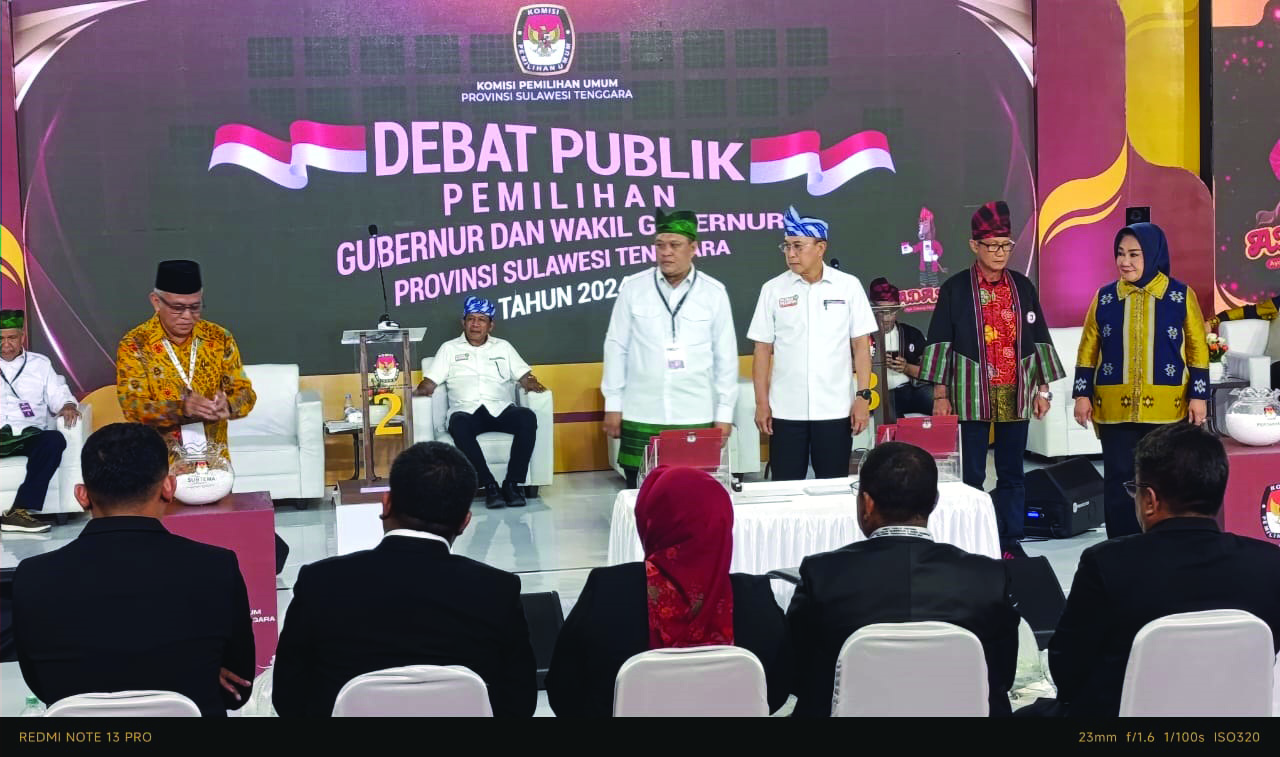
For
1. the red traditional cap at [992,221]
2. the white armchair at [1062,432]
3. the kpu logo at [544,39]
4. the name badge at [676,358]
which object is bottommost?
the white armchair at [1062,432]

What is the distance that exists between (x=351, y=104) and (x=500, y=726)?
20.8ft

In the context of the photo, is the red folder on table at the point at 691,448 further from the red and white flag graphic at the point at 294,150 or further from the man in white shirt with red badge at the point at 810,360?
the red and white flag graphic at the point at 294,150

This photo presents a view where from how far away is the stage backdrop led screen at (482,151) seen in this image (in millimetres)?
8133

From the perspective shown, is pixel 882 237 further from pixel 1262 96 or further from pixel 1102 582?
pixel 1102 582

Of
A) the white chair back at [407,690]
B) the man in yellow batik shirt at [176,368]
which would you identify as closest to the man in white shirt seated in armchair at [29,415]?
the man in yellow batik shirt at [176,368]

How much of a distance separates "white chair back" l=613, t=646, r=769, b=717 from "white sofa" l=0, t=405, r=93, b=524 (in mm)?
5443

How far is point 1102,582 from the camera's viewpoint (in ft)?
9.50

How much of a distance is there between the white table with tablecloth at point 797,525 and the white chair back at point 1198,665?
1875 mm

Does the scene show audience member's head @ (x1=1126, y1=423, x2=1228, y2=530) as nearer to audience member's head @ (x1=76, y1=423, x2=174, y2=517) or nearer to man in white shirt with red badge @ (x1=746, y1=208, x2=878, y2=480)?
audience member's head @ (x1=76, y1=423, x2=174, y2=517)

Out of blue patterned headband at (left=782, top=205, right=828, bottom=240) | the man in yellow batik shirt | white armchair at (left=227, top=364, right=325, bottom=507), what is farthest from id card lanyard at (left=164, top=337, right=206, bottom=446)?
white armchair at (left=227, top=364, right=325, bottom=507)

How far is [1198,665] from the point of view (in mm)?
2721

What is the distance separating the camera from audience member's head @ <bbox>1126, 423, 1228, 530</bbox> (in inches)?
119

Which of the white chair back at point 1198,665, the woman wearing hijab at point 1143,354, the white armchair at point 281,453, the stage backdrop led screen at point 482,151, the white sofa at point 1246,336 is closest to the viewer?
the white chair back at point 1198,665

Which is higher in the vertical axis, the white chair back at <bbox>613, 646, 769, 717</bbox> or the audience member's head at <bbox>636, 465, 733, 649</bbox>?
the audience member's head at <bbox>636, 465, 733, 649</bbox>
